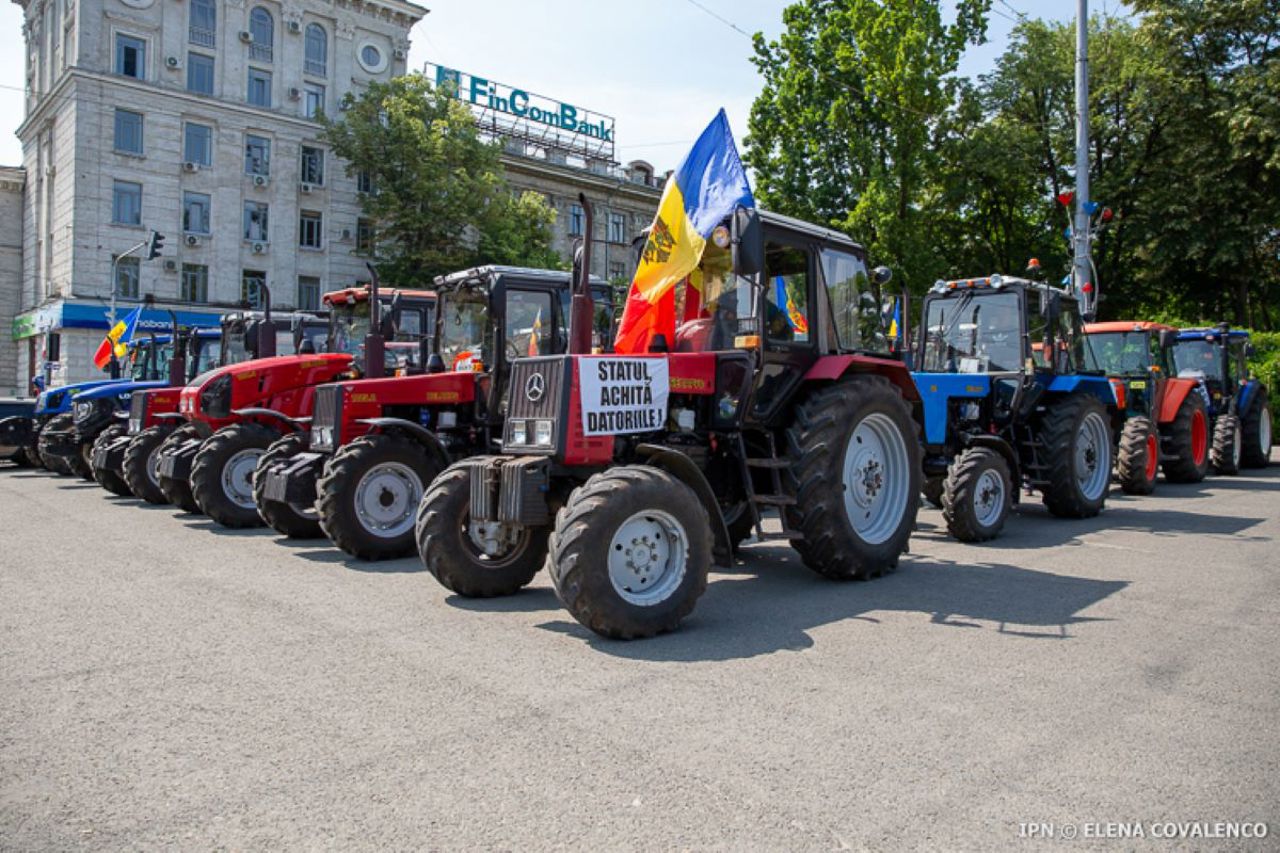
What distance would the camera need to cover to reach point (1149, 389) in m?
14.5

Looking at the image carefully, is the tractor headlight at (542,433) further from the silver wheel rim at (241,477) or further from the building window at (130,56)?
the building window at (130,56)

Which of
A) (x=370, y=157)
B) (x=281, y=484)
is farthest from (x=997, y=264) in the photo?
(x=281, y=484)

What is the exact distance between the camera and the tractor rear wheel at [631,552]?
5.25m

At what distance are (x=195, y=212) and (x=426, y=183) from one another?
1036 cm

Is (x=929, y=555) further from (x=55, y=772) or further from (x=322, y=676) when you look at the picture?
(x=55, y=772)

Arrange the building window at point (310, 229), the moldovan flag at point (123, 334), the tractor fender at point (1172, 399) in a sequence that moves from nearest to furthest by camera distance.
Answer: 1. the tractor fender at point (1172, 399)
2. the moldovan flag at point (123, 334)
3. the building window at point (310, 229)

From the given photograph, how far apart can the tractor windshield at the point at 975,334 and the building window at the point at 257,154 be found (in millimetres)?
35485

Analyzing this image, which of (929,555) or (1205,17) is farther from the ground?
(1205,17)

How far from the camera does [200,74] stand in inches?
1531

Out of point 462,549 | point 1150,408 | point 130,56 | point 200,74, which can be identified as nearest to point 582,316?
point 462,549

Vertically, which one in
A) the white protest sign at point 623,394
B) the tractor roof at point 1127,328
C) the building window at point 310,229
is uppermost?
the building window at point 310,229

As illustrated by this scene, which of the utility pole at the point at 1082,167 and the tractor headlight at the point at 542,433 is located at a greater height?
the utility pole at the point at 1082,167

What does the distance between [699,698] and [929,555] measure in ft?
15.8

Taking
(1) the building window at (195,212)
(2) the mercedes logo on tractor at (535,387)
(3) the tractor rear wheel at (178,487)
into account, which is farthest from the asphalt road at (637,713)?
(1) the building window at (195,212)
